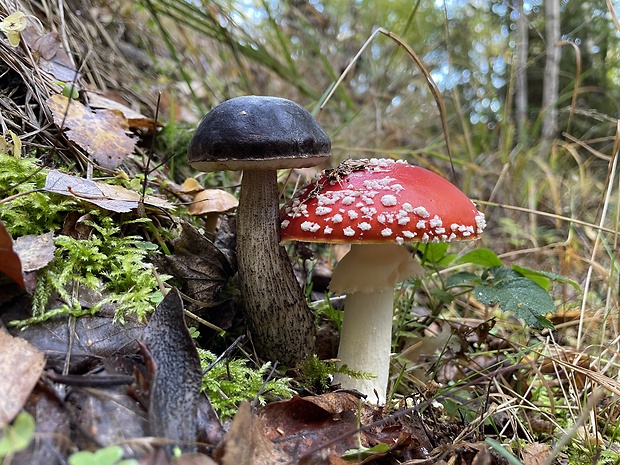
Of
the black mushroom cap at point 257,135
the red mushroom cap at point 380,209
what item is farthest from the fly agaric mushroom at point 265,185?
the red mushroom cap at point 380,209

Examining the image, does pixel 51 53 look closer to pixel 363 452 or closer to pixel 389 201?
pixel 389 201

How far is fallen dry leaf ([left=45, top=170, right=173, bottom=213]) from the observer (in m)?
2.02

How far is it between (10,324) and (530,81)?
1530 centimetres

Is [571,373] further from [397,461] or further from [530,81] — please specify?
[530,81]

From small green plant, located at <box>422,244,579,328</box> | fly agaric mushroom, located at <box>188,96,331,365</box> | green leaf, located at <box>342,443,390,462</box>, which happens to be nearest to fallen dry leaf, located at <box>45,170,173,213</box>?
fly agaric mushroom, located at <box>188,96,331,365</box>

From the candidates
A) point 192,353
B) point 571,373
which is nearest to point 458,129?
point 571,373

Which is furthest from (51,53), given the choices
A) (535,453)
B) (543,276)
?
(535,453)

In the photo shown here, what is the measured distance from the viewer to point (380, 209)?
2021 millimetres

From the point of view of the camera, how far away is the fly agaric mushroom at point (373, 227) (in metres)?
2.01

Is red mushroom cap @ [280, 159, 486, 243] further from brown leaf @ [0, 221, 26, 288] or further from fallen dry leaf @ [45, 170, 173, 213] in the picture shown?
brown leaf @ [0, 221, 26, 288]

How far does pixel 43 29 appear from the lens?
315cm

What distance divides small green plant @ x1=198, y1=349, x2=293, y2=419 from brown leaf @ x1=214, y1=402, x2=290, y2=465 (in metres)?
0.15

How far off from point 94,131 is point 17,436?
1.95m

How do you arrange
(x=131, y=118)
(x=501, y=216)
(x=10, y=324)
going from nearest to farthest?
(x=10, y=324) < (x=131, y=118) < (x=501, y=216)
